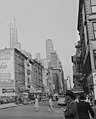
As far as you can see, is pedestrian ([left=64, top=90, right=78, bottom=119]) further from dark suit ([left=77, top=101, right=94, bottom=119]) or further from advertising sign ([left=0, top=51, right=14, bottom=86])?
advertising sign ([left=0, top=51, right=14, bottom=86])

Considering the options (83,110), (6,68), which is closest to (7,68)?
(6,68)

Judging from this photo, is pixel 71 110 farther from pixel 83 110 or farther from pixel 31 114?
pixel 31 114

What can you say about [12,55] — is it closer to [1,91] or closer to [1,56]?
[1,56]

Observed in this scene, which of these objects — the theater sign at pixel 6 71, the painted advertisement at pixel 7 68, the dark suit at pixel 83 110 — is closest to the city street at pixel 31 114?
the dark suit at pixel 83 110

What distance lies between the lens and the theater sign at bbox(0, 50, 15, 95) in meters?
84.6

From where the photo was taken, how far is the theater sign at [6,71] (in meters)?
84.6

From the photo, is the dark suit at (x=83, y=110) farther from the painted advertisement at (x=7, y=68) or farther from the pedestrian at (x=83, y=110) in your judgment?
the painted advertisement at (x=7, y=68)

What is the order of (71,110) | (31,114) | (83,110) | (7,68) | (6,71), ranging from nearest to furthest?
(71,110)
(83,110)
(31,114)
(6,71)
(7,68)

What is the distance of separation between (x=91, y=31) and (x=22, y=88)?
67.5 meters

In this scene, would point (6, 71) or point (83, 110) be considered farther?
point (6, 71)

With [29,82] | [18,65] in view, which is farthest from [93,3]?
[29,82]

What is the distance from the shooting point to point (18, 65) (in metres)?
93.3

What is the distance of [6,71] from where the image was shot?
86.6 metres

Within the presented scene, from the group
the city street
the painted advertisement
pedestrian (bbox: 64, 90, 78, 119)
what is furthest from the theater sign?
pedestrian (bbox: 64, 90, 78, 119)
